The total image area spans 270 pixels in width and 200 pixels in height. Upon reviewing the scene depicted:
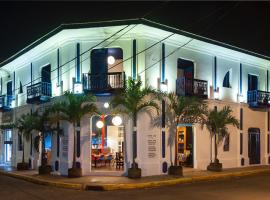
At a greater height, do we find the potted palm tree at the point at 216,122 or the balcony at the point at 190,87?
the balcony at the point at 190,87

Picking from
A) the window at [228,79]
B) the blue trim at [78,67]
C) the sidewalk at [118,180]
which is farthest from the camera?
the window at [228,79]

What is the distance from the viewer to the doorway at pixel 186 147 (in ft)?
69.6

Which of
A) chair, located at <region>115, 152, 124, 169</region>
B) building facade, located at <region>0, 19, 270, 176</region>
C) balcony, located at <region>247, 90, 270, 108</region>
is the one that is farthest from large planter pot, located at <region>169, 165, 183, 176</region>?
balcony, located at <region>247, 90, 270, 108</region>

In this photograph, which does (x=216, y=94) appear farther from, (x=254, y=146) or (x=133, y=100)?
(x=133, y=100)

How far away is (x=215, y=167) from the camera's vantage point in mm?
19719

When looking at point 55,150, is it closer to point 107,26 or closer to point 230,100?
point 107,26

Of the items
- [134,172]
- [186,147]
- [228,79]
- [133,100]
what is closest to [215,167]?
[186,147]

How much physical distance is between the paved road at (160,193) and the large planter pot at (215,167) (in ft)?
13.0

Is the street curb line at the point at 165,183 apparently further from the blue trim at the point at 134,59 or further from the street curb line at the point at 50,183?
the blue trim at the point at 134,59

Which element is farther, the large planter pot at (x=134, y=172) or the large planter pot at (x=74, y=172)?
the large planter pot at (x=74, y=172)

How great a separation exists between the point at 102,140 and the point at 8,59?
29.5 ft

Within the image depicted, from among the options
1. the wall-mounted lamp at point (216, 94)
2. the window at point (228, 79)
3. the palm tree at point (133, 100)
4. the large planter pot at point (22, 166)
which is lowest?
the large planter pot at point (22, 166)

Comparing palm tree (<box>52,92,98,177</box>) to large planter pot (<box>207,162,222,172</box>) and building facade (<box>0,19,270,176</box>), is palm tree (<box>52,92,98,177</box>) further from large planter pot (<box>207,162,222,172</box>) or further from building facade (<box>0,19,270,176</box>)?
large planter pot (<box>207,162,222,172</box>)

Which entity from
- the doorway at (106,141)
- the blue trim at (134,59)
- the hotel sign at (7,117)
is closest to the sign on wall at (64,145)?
the doorway at (106,141)
